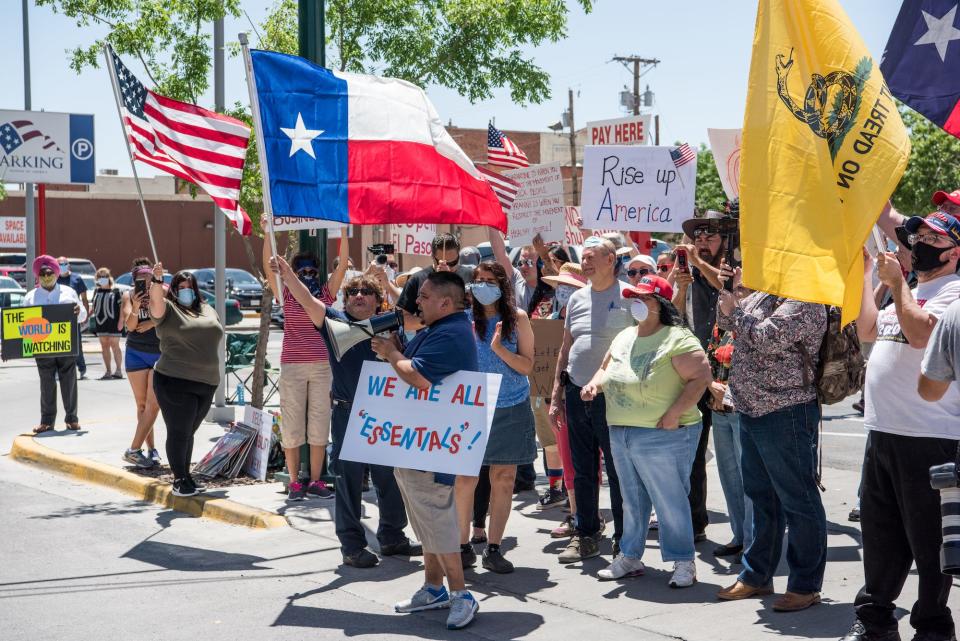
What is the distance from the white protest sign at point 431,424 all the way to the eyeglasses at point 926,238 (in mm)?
2237

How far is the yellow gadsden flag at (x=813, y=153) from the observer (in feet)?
16.8

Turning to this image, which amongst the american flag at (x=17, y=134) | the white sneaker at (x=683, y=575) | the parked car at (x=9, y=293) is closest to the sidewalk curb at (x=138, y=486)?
the white sneaker at (x=683, y=575)

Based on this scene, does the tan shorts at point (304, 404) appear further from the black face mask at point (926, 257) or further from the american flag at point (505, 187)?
the black face mask at point (926, 257)

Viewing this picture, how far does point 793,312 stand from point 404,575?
2.92m

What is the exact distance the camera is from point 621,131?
13.2 meters

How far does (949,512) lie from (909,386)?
2.15 ft

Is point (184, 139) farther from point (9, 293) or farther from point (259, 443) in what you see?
point (9, 293)

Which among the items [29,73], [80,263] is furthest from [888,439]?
[80,263]

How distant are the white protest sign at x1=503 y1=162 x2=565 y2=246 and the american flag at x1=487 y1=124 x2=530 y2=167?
85 cm

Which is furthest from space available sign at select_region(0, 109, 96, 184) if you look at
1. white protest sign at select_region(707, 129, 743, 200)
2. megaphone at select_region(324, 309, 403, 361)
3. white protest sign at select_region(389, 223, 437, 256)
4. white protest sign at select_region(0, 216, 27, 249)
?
white protest sign at select_region(0, 216, 27, 249)

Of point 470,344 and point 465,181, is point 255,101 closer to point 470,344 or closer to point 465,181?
point 465,181

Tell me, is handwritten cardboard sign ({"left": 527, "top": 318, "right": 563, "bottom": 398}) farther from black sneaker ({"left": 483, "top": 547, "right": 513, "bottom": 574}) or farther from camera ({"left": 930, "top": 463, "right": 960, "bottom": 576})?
camera ({"left": 930, "top": 463, "right": 960, "bottom": 576})

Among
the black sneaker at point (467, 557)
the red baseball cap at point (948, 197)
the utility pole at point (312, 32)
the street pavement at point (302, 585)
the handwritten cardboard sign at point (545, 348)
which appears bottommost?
the street pavement at point (302, 585)

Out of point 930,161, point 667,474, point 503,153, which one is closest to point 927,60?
point 667,474
